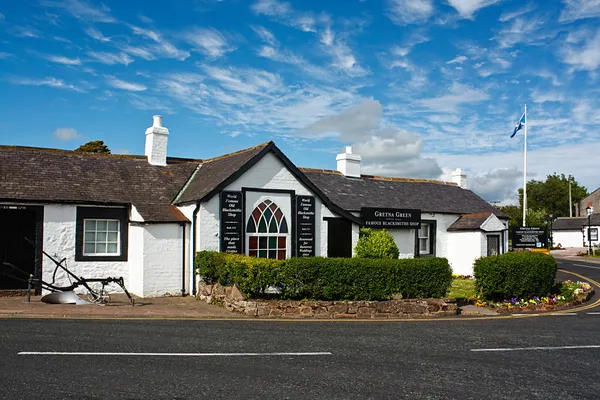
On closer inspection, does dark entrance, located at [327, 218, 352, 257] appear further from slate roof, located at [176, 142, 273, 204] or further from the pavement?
the pavement

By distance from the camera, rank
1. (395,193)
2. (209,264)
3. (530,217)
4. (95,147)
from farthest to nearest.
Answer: (530,217) < (95,147) < (395,193) < (209,264)

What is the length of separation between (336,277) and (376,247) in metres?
6.92

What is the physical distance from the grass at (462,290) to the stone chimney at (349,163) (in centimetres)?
768

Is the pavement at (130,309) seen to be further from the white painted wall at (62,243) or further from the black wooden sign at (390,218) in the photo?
the black wooden sign at (390,218)

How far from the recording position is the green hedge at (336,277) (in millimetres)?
15156

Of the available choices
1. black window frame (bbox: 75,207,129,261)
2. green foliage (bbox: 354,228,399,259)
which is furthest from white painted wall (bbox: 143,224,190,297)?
green foliage (bbox: 354,228,399,259)

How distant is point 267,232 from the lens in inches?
787

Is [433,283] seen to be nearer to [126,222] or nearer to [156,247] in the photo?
[156,247]

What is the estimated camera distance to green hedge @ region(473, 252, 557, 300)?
60.7 feet

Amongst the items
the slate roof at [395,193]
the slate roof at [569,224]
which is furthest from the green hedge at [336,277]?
the slate roof at [569,224]

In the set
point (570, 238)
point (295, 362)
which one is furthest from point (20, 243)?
point (570, 238)

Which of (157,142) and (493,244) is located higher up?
(157,142)

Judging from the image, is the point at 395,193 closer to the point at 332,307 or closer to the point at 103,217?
the point at 332,307

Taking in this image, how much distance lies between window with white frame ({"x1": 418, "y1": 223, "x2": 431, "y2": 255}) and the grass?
7.51ft
